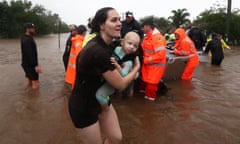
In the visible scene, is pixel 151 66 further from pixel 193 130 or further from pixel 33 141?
pixel 33 141

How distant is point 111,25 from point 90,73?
44cm

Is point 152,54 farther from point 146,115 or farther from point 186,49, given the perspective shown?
point 186,49

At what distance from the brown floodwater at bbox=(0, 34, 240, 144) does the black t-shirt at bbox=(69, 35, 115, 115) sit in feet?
4.88

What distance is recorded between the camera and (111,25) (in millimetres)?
1864

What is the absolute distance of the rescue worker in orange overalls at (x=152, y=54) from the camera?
15.1 ft

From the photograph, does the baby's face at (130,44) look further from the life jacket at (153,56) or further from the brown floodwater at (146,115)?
the life jacket at (153,56)

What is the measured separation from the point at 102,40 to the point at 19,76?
668 centimetres

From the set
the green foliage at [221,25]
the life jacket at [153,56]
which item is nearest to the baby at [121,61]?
the life jacket at [153,56]

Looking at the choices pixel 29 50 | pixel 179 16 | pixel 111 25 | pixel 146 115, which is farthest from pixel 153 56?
pixel 179 16

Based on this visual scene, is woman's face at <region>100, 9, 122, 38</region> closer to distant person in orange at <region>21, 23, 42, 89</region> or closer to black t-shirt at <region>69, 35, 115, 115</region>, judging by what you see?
black t-shirt at <region>69, 35, 115, 115</region>

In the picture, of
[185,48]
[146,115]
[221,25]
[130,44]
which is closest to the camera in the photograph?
[130,44]

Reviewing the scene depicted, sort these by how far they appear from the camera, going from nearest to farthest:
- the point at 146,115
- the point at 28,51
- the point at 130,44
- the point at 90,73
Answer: the point at 90,73
the point at 130,44
the point at 146,115
the point at 28,51

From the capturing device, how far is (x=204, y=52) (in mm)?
10438

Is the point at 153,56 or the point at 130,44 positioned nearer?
the point at 130,44
